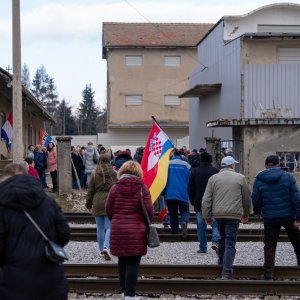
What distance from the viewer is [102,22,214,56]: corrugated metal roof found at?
54156 millimetres

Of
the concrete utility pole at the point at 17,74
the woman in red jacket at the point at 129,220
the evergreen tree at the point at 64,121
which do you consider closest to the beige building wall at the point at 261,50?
the concrete utility pole at the point at 17,74

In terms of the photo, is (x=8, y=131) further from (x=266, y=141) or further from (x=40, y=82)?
(x=40, y=82)

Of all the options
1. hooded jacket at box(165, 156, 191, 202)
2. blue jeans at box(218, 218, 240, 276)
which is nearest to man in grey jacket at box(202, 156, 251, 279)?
blue jeans at box(218, 218, 240, 276)

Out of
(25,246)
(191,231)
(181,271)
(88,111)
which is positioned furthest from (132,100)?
(88,111)

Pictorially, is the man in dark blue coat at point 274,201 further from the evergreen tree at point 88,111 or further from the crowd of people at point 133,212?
the evergreen tree at point 88,111

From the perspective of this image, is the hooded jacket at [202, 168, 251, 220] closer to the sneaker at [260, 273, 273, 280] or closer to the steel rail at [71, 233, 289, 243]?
the sneaker at [260, 273, 273, 280]

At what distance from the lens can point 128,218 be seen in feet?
26.1

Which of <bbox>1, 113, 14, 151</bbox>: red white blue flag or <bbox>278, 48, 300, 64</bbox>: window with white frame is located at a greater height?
<bbox>278, 48, 300, 64</bbox>: window with white frame

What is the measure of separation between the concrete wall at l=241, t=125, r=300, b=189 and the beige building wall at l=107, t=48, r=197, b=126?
36.2 metres

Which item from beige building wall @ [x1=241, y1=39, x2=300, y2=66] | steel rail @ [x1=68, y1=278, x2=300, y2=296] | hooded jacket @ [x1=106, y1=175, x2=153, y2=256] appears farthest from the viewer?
beige building wall @ [x1=241, y1=39, x2=300, y2=66]

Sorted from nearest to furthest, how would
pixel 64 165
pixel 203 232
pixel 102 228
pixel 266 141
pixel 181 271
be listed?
1. pixel 181 271
2. pixel 102 228
3. pixel 203 232
4. pixel 266 141
5. pixel 64 165

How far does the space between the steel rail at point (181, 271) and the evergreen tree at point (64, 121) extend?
260 feet

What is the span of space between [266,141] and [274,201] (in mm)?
9117

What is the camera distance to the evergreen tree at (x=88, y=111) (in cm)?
10656
